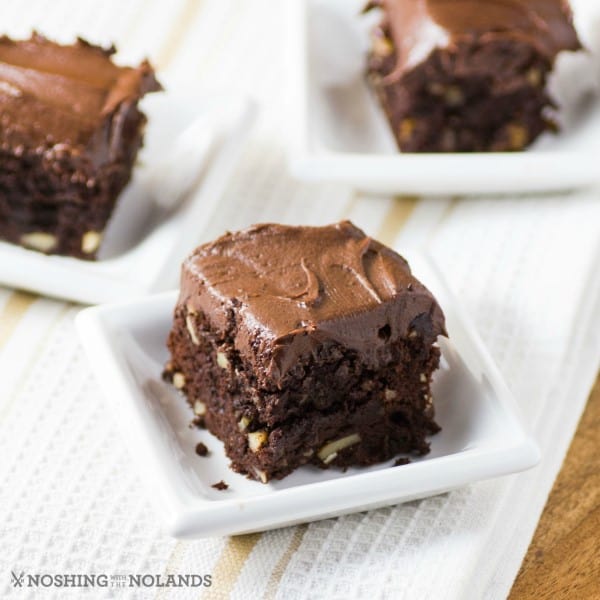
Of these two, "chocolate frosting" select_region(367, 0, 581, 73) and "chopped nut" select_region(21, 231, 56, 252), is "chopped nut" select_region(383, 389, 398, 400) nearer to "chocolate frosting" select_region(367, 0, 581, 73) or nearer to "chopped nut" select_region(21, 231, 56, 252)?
"chopped nut" select_region(21, 231, 56, 252)

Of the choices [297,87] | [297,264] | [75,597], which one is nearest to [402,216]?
[297,87]

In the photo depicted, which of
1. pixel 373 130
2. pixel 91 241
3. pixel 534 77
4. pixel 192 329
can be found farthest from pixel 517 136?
pixel 192 329

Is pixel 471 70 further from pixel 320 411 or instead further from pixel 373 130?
pixel 320 411

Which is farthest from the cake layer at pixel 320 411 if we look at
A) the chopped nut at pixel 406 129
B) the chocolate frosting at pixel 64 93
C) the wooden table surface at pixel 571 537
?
the chopped nut at pixel 406 129

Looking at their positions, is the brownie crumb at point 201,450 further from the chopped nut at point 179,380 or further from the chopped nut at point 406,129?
the chopped nut at point 406,129

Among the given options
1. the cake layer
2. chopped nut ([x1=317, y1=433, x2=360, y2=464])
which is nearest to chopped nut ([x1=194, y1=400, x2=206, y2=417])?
the cake layer

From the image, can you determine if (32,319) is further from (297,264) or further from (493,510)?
(493,510)
